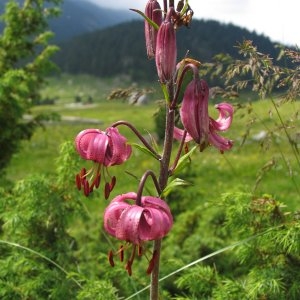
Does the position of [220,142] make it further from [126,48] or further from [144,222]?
[126,48]

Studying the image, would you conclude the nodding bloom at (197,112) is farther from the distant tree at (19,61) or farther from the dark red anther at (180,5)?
the distant tree at (19,61)

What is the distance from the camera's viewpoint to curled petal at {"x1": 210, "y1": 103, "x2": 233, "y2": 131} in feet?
4.72

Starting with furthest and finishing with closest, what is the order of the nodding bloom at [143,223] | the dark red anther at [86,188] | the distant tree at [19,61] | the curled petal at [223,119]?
the distant tree at [19,61] → the curled petal at [223,119] → the dark red anther at [86,188] → the nodding bloom at [143,223]

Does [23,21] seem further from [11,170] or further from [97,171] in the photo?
[11,170]

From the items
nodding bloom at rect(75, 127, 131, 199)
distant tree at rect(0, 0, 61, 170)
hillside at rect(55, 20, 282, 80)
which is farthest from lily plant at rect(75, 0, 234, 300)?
hillside at rect(55, 20, 282, 80)

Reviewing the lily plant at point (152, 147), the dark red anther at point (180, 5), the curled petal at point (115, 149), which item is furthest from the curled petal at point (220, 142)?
the dark red anther at point (180, 5)

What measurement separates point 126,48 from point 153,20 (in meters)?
95.0

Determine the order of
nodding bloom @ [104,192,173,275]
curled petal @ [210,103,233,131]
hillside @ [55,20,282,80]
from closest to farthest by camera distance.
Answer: nodding bloom @ [104,192,173,275]
curled petal @ [210,103,233,131]
hillside @ [55,20,282,80]

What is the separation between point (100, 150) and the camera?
1.33 meters

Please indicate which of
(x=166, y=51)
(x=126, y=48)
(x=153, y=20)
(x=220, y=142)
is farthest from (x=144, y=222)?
(x=126, y=48)

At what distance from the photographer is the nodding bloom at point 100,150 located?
1337 mm

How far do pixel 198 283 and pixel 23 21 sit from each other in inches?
172

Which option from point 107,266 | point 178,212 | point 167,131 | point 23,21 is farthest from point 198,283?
point 23,21

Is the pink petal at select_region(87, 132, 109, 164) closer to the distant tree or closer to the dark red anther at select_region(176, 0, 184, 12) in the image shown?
the dark red anther at select_region(176, 0, 184, 12)
